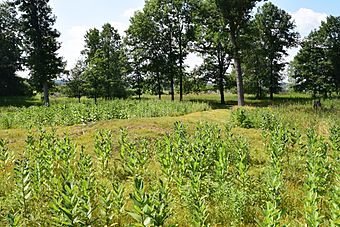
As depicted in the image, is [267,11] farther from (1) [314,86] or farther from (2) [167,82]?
(2) [167,82]

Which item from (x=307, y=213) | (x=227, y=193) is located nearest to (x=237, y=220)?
(x=227, y=193)

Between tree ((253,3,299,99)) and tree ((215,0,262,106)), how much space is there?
829 inches

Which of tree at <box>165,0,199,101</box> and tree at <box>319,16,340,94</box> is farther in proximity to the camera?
tree at <box>319,16,340,94</box>

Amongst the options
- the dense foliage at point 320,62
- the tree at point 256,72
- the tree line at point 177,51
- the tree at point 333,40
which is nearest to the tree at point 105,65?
the tree line at point 177,51

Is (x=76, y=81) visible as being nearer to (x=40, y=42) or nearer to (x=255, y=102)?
(x=40, y=42)

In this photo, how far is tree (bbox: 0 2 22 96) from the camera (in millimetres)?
49062

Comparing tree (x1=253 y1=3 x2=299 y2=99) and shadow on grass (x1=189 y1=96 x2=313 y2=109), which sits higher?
tree (x1=253 y1=3 x2=299 y2=99)

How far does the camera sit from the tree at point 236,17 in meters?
28.6

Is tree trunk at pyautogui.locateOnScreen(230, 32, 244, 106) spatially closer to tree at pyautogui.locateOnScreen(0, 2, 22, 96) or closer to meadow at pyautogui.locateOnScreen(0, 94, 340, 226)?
meadow at pyautogui.locateOnScreen(0, 94, 340, 226)

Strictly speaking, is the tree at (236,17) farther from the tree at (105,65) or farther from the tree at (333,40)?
the tree at (333,40)

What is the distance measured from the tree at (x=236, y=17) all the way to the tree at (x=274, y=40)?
21060 mm

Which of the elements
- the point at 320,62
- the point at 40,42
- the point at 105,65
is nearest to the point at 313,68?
the point at 320,62

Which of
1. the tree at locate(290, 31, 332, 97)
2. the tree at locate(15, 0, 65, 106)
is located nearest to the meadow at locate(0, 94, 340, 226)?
the tree at locate(15, 0, 65, 106)

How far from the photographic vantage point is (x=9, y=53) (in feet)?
164
